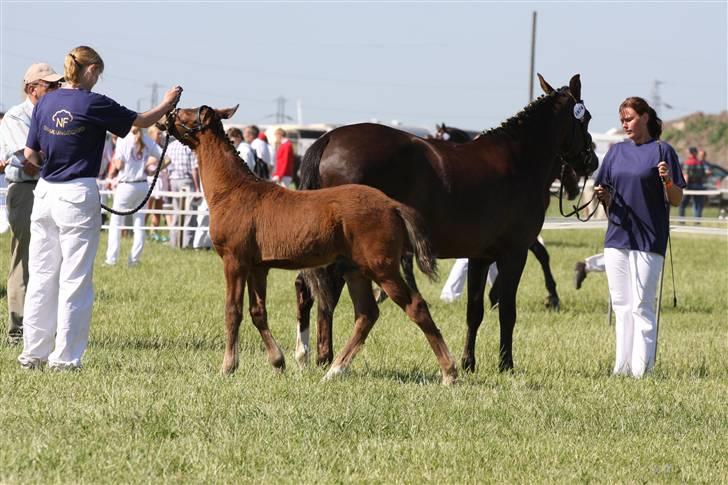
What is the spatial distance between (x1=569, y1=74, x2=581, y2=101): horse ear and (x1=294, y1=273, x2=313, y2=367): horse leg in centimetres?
293

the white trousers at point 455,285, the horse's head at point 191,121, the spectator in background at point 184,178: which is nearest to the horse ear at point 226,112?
the horse's head at point 191,121

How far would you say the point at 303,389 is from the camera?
7.80m

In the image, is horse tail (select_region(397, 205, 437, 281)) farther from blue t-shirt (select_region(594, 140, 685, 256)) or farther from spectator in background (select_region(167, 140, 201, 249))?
spectator in background (select_region(167, 140, 201, 249))

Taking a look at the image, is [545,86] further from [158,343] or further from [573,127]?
[158,343]

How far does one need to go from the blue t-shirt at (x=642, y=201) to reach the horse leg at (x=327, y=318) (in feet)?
7.39

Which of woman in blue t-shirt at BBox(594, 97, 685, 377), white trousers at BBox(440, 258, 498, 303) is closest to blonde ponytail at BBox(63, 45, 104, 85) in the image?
woman in blue t-shirt at BBox(594, 97, 685, 377)

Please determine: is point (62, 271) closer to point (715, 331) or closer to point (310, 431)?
point (310, 431)

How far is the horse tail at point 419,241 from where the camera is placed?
26.2ft

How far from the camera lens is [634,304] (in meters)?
9.54

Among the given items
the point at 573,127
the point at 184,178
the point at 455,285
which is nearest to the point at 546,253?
the point at 455,285

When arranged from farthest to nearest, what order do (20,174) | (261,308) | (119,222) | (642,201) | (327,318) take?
1. (119,222)
2. (20,174)
3. (642,201)
4. (327,318)
5. (261,308)

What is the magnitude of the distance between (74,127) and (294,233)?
1.64 metres

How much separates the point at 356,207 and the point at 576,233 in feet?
76.0

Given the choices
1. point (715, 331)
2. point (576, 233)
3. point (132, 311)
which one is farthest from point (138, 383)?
point (576, 233)
